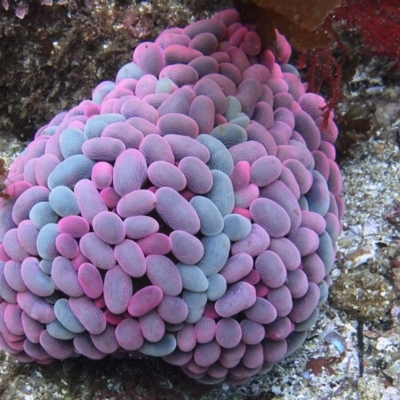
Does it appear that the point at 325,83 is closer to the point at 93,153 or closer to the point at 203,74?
the point at 203,74

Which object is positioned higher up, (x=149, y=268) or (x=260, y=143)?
(x=260, y=143)

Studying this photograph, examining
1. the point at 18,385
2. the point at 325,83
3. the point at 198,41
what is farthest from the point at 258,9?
the point at 18,385

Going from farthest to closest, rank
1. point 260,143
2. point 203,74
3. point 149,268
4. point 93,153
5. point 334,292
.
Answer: point 334,292, point 203,74, point 260,143, point 93,153, point 149,268

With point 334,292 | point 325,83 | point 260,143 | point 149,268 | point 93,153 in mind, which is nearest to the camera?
point 149,268

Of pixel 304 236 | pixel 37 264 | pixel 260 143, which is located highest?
pixel 260 143

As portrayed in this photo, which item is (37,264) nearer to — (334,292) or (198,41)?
(198,41)

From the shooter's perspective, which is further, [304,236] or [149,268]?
[304,236]
